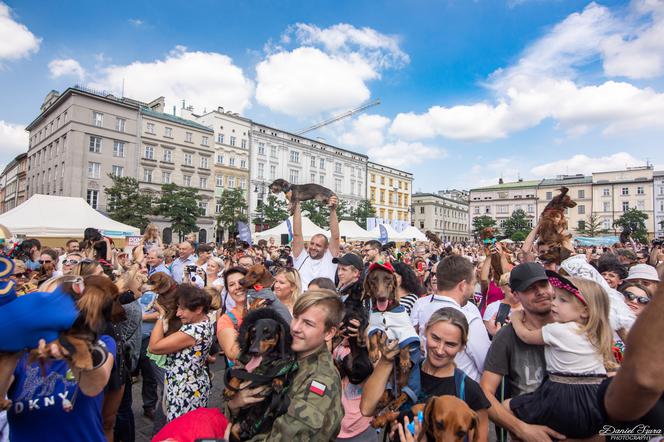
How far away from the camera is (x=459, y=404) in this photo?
A: 5.32ft

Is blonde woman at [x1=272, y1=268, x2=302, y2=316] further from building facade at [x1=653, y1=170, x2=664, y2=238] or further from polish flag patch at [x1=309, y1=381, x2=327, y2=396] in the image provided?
building facade at [x1=653, y1=170, x2=664, y2=238]

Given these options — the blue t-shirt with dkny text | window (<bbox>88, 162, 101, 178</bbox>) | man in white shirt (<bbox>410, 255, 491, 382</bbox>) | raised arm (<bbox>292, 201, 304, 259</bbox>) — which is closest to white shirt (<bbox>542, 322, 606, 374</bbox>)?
man in white shirt (<bbox>410, 255, 491, 382</bbox>)

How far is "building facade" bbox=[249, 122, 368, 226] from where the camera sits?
51875 mm

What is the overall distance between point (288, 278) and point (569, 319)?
258 cm

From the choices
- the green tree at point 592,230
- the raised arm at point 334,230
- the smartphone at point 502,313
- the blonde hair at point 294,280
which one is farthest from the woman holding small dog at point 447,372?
the green tree at point 592,230

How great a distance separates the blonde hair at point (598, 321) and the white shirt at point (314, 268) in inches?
138

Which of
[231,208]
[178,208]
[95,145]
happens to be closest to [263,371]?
[178,208]

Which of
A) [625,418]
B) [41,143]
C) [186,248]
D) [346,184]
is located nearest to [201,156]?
[41,143]

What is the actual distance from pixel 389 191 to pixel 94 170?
52.5 m

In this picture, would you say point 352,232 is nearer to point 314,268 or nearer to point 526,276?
point 314,268

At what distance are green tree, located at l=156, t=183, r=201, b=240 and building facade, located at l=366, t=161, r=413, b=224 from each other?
40319 millimetres

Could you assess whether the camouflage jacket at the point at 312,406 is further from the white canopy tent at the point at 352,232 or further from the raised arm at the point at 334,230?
the white canopy tent at the point at 352,232

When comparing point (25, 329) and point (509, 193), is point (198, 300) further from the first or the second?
point (509, 193)

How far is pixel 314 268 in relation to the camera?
5.31 metres
